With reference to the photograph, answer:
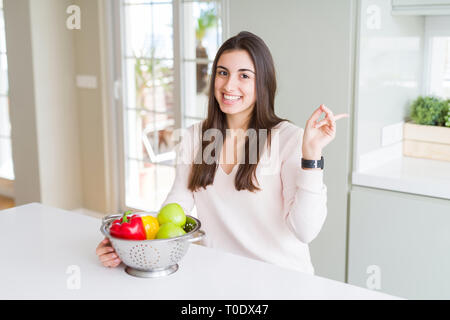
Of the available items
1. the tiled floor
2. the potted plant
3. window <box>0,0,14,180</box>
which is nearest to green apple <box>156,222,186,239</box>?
the potted plant

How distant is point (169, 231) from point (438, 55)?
2.06m

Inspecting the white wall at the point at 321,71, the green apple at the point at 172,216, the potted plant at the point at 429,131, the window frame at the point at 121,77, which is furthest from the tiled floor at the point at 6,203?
the green apple at the point at 172,216

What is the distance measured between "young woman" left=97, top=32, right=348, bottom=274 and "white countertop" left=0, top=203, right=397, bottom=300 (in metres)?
0.29

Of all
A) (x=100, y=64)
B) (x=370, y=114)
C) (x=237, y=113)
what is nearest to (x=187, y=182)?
(x=237, y=113)

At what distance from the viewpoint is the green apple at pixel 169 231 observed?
131cm

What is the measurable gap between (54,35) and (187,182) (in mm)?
2517

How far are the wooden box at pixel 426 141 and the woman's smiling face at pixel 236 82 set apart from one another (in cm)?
125

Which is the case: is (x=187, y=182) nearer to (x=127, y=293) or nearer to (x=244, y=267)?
(x=244, y=267)

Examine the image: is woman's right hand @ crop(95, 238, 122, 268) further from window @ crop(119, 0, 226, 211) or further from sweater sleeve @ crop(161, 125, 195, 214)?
window @ crop(119, 0, 226, 211)

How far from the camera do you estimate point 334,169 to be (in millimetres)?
2527

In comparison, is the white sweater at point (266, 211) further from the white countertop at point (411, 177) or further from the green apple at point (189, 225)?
the white countertop at point (411, 177)

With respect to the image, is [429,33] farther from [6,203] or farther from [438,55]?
[6,203]

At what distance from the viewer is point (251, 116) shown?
186 cm

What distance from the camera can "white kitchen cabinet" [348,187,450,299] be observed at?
7.43 ft
